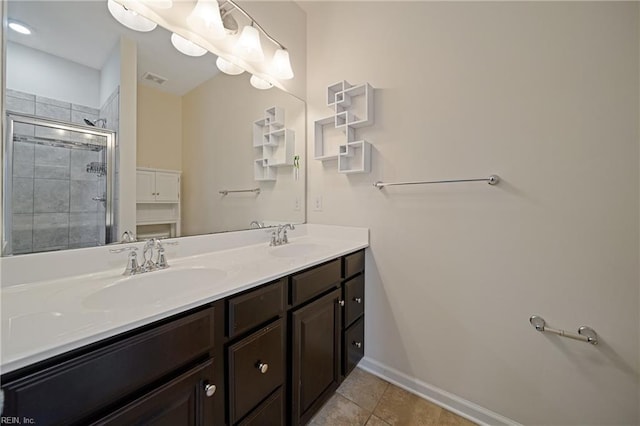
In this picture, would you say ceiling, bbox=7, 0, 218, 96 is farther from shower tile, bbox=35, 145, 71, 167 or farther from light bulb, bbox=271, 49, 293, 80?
light bulb, bbox=271, 49, 293, 80

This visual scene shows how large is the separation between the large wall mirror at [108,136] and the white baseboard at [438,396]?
1.26 m

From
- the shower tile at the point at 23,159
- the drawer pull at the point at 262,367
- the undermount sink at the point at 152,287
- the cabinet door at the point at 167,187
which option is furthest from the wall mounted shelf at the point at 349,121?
the shower tile at the point at 23,159

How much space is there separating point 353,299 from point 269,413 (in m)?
0.74

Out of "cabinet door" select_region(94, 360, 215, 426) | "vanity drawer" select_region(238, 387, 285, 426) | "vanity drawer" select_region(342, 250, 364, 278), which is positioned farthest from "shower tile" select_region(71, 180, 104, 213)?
"vanity drawer" select_region(342, 250, 364, 278)

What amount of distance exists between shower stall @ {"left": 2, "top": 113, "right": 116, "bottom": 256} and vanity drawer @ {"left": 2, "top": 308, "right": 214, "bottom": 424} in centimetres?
60

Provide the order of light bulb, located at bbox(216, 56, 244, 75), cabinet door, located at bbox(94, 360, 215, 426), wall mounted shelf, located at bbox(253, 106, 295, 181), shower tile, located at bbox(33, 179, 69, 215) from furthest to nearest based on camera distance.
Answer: wall mounted shelf, located at bbox(253, 106, 295, 181)
light bulb, located at bbox(216, 56, 244, 75)
shower tile, located at bbox(33, 179, 69, 215)
cabinet door, located at bbox(94, 360, 215, 426)

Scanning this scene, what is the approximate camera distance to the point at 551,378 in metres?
1.14

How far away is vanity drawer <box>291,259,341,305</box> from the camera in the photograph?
111 centimetres

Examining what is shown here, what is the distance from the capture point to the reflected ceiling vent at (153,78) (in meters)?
1.16

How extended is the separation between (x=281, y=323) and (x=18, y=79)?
125 cm

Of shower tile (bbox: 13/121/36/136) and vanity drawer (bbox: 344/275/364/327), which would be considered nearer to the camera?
shower tile (bbox: 13/121/36/136)

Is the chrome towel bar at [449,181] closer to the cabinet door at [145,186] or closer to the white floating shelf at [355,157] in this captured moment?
the white floating shelf at [355,157]

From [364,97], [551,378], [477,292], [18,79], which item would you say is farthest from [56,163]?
[551,378]

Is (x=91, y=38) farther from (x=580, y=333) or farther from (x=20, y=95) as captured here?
(x=580, y=333)
